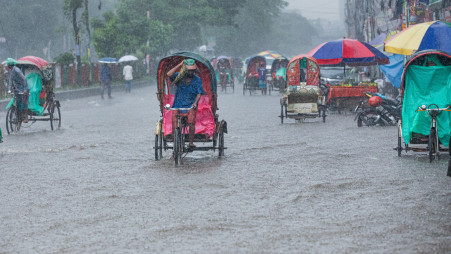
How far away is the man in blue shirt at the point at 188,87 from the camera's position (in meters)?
11.4

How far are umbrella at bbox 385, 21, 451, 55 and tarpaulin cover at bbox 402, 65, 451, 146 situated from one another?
3.84 metres

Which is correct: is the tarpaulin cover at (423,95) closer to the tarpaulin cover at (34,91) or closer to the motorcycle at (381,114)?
the motorcycle at (381,114)

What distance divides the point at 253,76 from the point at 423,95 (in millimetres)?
25279

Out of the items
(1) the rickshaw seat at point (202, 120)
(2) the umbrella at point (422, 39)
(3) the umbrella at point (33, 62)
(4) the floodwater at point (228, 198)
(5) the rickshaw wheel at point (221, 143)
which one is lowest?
(4) the floodwater at point (228, 198)

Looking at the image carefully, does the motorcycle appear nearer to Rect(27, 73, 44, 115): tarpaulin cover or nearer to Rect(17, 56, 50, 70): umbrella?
Rect(27, 73, 44, 115): tarpaulin cover

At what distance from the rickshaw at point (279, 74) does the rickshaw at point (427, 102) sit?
2357cm

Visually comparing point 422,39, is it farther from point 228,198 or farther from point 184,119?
point 228,198

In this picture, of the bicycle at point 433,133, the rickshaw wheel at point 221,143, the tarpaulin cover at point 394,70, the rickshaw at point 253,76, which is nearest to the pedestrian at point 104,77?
the rickshaw at point 253,76

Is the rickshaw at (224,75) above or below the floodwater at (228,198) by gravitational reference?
above

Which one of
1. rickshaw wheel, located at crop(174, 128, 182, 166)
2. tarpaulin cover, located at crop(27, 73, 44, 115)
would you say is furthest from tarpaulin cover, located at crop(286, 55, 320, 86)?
rickshaw wheel, located at crop(174, 128, 182, 166)

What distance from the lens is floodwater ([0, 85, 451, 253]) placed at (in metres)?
6.23

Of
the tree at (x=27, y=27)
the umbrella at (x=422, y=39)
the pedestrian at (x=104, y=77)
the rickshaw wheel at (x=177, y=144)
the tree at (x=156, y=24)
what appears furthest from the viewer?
the tree at (x=27, y=27)

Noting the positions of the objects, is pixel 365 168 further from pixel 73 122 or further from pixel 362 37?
pixel 362 37

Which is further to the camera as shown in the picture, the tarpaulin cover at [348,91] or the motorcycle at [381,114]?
the tarpaulin cover at [348,91]
